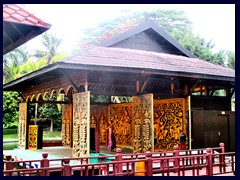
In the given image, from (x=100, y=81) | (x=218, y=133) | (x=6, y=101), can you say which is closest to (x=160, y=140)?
(x=218, y=133)

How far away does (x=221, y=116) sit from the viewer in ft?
35.9

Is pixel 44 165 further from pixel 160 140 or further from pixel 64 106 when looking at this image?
pixel 64 106

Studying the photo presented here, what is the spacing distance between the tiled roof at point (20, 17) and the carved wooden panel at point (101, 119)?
10.8m

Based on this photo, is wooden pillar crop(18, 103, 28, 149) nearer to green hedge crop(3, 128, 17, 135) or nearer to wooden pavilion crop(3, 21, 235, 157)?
wooden pavilion crop(3, 21, 235, 157)

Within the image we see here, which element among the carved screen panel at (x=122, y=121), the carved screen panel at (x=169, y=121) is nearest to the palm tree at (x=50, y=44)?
the carved screen panel at (x=122, y=121)

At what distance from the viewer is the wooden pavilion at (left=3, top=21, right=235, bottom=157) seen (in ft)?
27.9

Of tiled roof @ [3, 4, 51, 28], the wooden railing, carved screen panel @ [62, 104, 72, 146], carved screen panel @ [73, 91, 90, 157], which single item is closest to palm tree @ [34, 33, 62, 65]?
carved screen panel @ [62, 104, 72, 146]

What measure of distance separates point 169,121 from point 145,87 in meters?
1.64

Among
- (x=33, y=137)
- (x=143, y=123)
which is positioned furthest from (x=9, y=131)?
(x=143, y=123)

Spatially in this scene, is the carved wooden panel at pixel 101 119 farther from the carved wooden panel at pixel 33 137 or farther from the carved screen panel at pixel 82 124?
the carved screen panel at pixel 82 124

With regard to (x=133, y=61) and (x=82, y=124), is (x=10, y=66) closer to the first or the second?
(x=133, y=61)

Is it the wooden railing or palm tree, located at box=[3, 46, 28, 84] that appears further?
palm tree, located at box=[3, 46, 28, 84]

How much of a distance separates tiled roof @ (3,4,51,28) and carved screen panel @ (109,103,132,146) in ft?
31.9

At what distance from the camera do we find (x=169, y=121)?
36.7 ft
